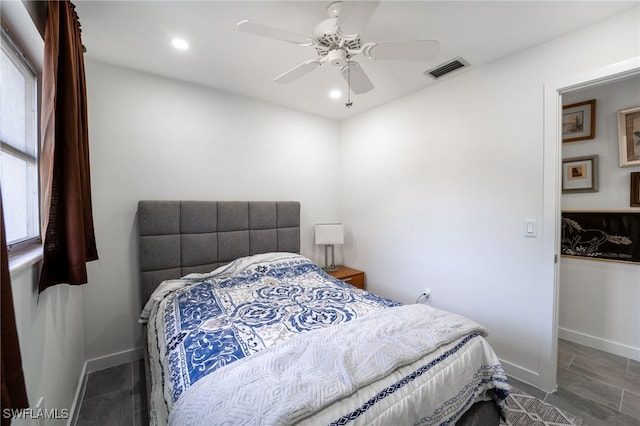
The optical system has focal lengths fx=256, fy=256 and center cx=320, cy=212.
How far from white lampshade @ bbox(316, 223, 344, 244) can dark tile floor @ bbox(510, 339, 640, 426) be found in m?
2.08

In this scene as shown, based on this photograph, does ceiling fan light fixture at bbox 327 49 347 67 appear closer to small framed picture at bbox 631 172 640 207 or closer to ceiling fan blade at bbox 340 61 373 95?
ceiling fan blade at bbox 340 61 373 95

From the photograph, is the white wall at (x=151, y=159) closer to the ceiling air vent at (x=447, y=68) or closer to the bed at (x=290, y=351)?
the bed at (x=290, y=351)

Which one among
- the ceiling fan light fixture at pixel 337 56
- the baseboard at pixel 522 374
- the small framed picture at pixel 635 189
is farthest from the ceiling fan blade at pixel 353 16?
the small framed picture at pixel 635 189

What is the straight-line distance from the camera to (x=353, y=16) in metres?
1.17

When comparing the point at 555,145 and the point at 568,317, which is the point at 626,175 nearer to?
the point at 555,145

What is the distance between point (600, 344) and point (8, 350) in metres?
4.13

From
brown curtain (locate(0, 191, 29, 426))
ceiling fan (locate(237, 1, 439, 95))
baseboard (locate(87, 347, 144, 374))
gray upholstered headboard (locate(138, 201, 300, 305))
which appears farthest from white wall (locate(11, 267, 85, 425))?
ceiling fan (locate(237, 1, 439, 95))

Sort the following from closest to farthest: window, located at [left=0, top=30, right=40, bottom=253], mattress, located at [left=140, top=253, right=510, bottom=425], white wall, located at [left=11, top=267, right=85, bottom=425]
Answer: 1. mattress, located at [left=140, top=253, right=510, bottom=425]
2. white wall, located at [left=11, top=267, right=85, bottom=425]
3. window, located at [left=0, top=30, right=40, bottom=253]

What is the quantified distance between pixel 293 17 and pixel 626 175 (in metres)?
3.29

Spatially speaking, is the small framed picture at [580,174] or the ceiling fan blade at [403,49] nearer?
the ceiling fan blade at [403,49]

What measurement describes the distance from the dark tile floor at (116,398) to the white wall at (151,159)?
0.20 metres

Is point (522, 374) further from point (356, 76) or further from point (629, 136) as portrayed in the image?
point (356, 76)

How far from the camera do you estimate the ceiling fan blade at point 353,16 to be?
106 centimetres

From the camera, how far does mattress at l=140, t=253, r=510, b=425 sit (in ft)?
2.96
